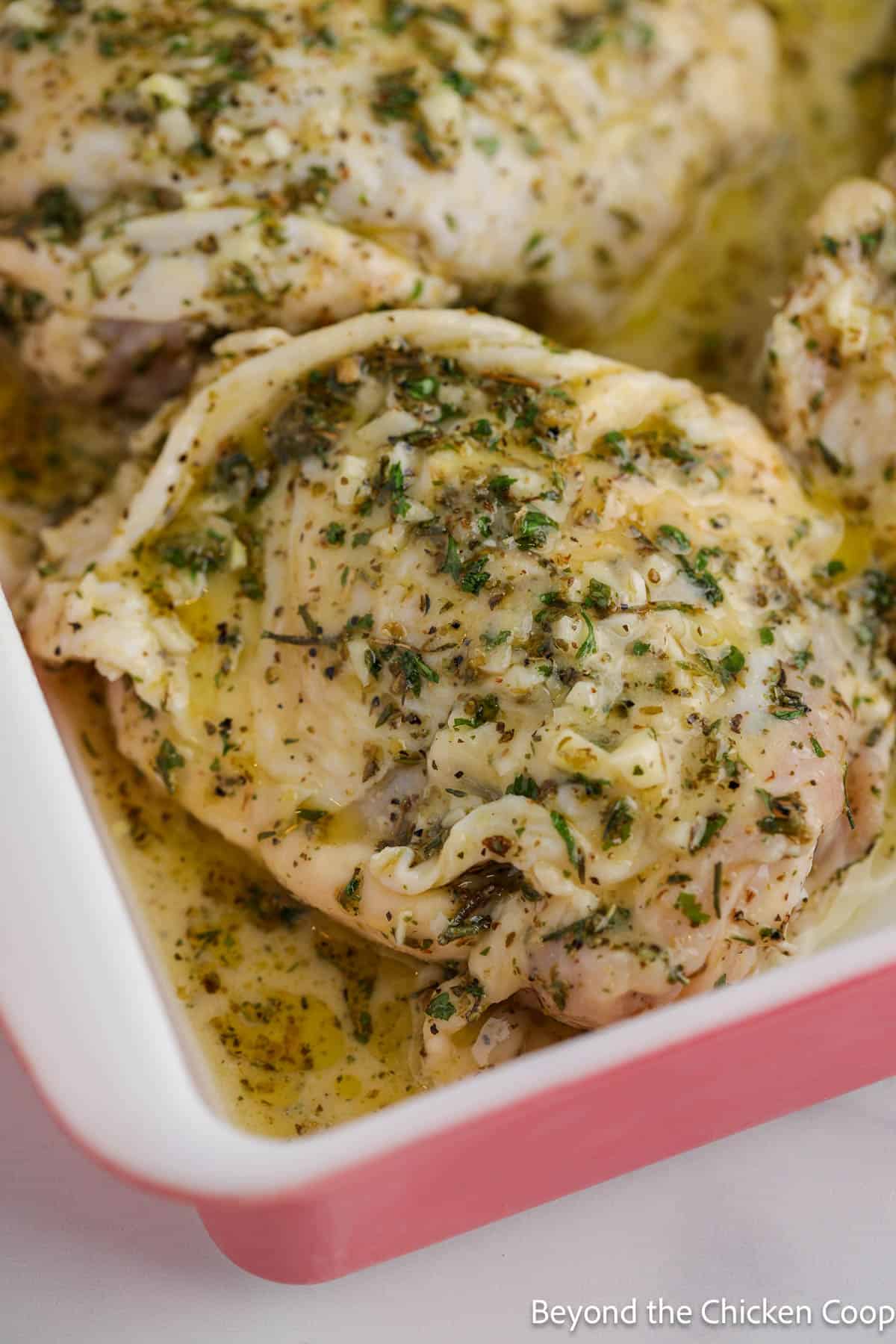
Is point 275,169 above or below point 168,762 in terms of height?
above

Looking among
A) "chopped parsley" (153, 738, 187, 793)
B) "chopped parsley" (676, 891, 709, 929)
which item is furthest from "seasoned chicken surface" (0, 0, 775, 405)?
"chopped parsley" (676, 891, 709, 929)

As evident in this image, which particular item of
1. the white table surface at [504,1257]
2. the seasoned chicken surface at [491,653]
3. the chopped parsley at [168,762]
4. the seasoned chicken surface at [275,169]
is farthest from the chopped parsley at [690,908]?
the seasoned chicken surface at [275,169]

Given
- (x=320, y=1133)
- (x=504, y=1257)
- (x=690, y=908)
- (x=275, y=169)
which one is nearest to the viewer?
(x=320, y=1133)

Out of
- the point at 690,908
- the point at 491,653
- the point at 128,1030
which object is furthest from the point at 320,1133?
the point at 491,653

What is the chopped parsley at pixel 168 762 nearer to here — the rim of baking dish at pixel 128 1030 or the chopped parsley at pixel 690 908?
the rim of baking dish at pixel 128 1030

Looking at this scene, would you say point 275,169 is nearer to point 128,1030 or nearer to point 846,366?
point 846,366

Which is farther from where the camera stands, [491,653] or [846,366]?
[846,366]
